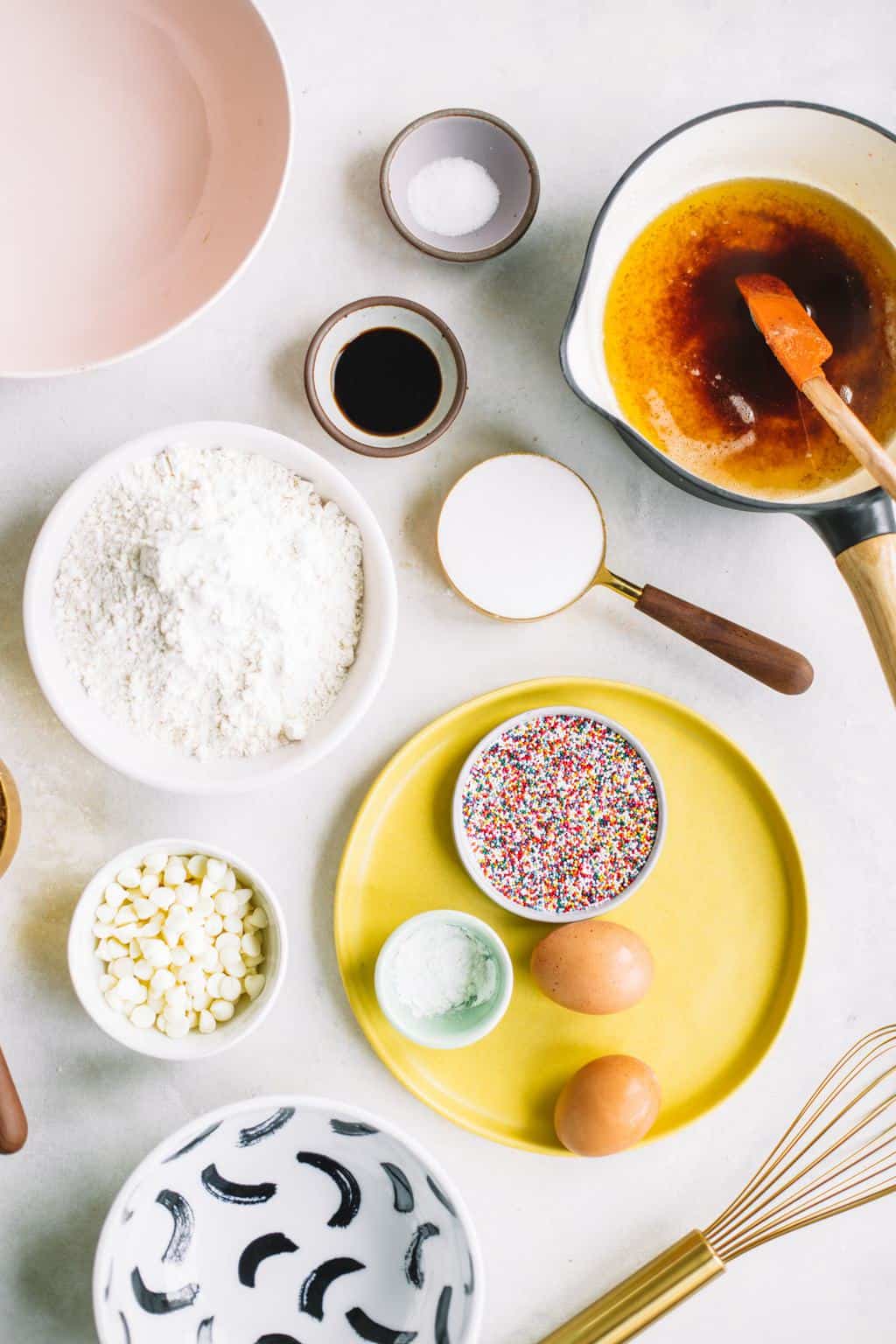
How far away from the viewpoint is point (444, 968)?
0.98 meters

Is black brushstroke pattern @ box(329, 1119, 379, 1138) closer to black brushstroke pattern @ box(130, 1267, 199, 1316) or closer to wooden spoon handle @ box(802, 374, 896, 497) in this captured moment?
black brushstroke pattern @ box(130, 1267, 199, 1316)

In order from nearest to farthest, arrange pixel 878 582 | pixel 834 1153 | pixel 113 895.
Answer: pixel 878 582 < pixel 113 895 < pixel 834 1153

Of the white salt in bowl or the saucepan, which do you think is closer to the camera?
the saucepan

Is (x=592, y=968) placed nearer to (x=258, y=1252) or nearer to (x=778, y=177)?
(x=258, y=1252)

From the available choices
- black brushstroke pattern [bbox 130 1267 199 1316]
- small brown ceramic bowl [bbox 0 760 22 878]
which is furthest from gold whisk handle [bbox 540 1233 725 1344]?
small brown ceramic bowl [bbox 0 760 22 878]

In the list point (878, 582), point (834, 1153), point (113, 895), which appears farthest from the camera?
point (834, 1153)

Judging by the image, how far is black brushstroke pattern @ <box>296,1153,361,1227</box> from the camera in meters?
0.96

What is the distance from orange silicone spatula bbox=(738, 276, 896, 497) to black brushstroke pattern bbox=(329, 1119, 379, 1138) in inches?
27.5

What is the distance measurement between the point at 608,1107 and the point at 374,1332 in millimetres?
310

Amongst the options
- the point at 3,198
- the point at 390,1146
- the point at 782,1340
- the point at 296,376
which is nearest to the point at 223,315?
the point at 296,376

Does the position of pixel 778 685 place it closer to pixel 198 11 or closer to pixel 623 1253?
pixel 623 1253

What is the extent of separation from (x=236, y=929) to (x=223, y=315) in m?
0.58

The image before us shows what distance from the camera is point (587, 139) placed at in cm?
102

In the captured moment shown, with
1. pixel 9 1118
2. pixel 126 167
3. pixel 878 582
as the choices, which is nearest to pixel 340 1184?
pixel 9 1118
